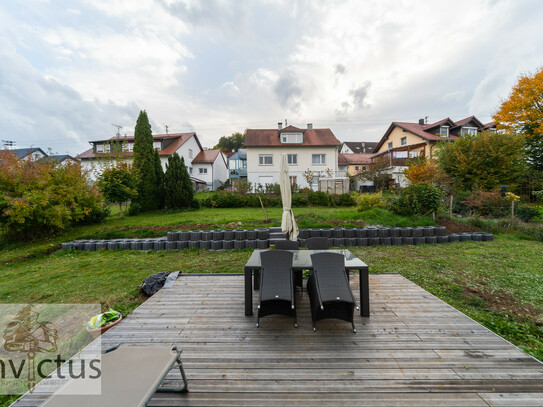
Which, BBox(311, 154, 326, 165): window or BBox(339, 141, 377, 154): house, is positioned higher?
BBox(339, 141, 377, 154): house

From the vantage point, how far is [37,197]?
9.11 m

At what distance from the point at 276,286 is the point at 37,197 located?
37.1 ft

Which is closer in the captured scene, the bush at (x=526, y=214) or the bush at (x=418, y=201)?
the bush at (x=418, y=201)

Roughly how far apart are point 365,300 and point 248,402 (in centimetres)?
230

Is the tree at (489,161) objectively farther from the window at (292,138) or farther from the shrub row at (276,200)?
the window at (292,138)

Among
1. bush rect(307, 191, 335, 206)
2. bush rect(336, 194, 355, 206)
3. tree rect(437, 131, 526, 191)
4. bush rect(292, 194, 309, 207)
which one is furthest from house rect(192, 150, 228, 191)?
tree rect(437, 131, 526, 191)

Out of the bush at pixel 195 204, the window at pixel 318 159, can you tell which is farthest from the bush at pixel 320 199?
the window at pixel 318 159

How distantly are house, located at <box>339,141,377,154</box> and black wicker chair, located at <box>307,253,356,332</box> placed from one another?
5237 cm

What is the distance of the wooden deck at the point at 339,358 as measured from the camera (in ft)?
6.97

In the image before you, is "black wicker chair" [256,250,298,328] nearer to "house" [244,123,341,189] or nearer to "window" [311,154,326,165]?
"house" [244,123,341,189]

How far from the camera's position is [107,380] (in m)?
1.98

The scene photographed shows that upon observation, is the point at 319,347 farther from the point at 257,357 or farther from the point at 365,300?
the point at 365,300

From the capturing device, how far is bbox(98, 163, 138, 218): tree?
13.2 metres

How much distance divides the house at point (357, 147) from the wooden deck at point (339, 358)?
2055 inches
